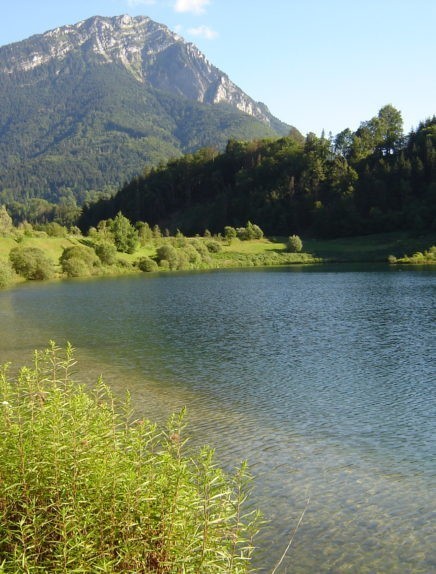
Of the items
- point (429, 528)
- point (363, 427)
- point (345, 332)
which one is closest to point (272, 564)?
point (429, 528)

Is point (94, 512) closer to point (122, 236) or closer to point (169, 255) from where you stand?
point (169, 255)

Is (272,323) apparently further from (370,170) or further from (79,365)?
(370,170)

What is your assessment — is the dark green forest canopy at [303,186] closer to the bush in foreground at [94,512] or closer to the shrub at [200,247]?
the shrub at [200,247]

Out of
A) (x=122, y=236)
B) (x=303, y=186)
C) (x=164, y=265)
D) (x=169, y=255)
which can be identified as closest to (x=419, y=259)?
(x=169, y=255)

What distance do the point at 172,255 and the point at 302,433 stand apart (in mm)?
84460

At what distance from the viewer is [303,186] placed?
146125mm

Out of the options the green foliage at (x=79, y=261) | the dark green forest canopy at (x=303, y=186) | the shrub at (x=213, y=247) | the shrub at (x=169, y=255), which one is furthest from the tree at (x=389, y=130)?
the green foliage at (x=79, y=261)

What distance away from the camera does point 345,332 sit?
28.8 meters

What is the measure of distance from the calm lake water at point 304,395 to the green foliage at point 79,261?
39.0 metres

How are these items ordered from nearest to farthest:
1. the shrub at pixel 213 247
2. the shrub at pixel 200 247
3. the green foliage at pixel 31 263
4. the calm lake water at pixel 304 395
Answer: the calm lake water at pixel 304 395
the green foliage at pixel 31 263
the shrub at pixel 200 247
the shrub at pixel 213 247

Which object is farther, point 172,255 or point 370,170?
Answer: point 370,170

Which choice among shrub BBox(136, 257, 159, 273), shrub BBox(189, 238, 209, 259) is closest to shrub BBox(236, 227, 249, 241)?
shrub BBox(189, 238, 209, 259)

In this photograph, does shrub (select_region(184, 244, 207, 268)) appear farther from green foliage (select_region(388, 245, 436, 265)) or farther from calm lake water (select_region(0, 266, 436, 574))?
calm lake water (select_region(0, 266, 436, 574))

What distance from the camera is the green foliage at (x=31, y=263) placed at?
247 ft
